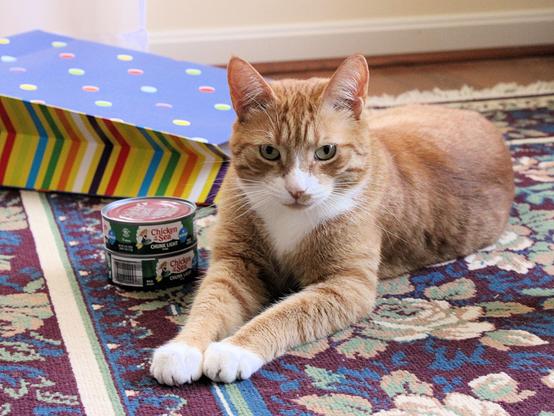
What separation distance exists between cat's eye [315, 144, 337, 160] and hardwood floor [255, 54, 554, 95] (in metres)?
1.58

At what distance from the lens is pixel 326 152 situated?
140 centimetres

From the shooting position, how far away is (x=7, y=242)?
5.80 feet

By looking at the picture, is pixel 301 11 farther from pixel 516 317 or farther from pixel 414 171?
pixel 516 317

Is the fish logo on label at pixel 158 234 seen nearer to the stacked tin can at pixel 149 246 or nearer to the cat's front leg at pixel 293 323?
the stacked tin can at pixel 149 246

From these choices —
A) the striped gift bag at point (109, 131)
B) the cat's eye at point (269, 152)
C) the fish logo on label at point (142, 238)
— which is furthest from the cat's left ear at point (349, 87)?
the striped gift bag at point (109, 131)

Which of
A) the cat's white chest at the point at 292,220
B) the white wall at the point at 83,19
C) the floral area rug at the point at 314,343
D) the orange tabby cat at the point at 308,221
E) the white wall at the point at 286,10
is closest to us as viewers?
the floral area rug at the point at 314,343

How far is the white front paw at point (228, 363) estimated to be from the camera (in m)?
1.22

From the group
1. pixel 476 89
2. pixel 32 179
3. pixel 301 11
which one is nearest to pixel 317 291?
pixel 32 179

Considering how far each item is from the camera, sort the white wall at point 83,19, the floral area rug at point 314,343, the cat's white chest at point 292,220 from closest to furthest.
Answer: the floral area rug at point 314,343, the cat's white chest at point 292,220, the white wall at point 83,19

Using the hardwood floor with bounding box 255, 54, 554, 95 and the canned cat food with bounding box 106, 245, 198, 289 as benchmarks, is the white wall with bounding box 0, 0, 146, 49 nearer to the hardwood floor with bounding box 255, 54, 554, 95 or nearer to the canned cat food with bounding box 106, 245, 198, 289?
the hardwood floor with bounding box 255, 54, 554, 95

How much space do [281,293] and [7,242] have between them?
61cm

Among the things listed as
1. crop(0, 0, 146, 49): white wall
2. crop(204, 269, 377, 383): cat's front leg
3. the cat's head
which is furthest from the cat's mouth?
crop(0, 0, 146, 49): white wall

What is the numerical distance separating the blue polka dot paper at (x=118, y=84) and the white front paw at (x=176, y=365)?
717 millimetres

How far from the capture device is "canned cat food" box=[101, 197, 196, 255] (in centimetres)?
151
